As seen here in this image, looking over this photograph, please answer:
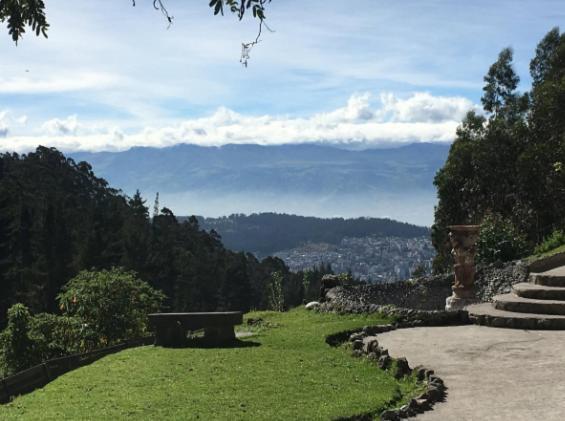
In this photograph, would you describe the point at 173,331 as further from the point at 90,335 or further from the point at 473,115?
the point at 473,115

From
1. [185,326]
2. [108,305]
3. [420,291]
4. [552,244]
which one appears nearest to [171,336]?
[185,326]

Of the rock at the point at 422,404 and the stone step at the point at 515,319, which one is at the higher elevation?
the stone step at the point at 515,319

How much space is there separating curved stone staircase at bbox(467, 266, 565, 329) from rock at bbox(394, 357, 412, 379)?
16.8 feet

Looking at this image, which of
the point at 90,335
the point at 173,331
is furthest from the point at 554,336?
the point at 90,335

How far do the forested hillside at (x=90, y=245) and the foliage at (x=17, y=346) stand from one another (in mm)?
35603

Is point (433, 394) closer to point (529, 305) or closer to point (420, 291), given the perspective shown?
point (529, 305)

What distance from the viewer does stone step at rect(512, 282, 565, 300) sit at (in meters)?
16.3

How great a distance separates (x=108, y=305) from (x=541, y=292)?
11.8 m

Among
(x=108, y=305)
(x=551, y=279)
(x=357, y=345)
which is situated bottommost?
(x=357, y=345)

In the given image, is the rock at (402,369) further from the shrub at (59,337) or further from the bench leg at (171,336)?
the shrub at (59,337)

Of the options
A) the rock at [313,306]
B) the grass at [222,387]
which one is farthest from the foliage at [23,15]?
the rock at [313,306]

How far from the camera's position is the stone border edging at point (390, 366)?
330 inches

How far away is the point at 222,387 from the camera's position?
10.3 m

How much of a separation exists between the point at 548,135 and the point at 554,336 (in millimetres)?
24875
